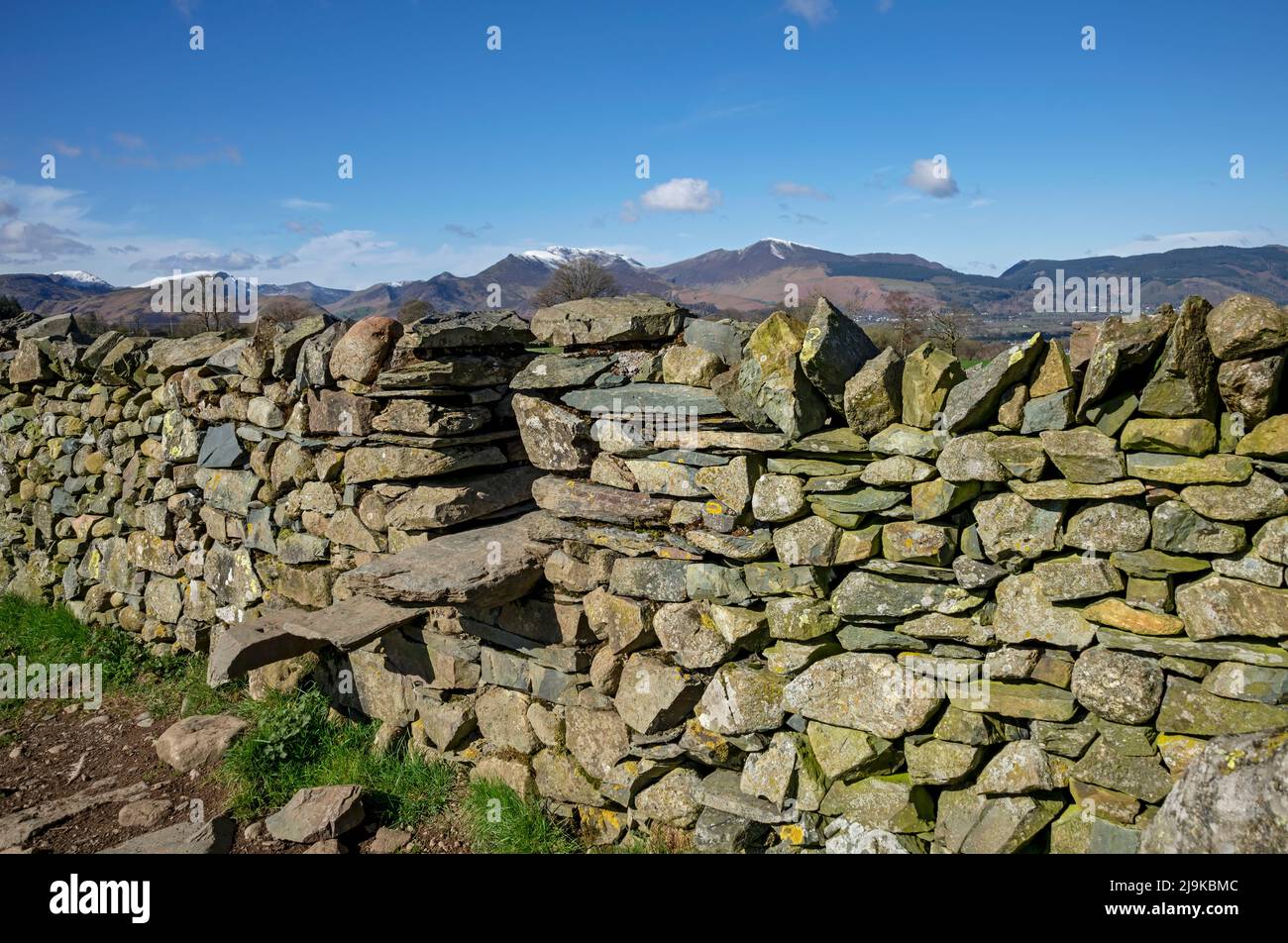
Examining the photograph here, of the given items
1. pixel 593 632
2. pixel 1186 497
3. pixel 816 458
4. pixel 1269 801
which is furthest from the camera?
pixel 593 632

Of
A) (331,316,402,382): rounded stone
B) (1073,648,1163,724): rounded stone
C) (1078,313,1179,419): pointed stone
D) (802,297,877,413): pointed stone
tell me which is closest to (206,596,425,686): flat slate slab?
(331,316,402,382): rounded stone

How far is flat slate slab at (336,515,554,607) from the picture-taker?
5.42 meters

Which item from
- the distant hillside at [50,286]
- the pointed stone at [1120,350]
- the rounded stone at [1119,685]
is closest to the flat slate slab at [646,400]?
the pointed stone at [1120,350]

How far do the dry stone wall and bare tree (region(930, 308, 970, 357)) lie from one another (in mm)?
6848

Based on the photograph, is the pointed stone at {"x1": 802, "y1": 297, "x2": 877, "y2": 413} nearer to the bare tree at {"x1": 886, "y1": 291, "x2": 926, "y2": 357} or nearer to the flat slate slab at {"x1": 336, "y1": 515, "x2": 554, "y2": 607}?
the flat slate slab at {"x1": 336, "y1": 515, "x2": 554, "y2": 607}

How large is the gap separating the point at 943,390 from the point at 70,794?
775 centimetres

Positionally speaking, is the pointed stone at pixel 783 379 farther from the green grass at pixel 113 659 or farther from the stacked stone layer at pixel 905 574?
the green grass at pixel 113 659

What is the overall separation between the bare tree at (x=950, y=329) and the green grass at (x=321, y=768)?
27.8 ft

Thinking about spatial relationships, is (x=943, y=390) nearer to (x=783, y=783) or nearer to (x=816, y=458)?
(x=816, y=458)

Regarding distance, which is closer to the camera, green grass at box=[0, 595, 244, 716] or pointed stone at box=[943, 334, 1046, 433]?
pointed stone at box=[943, 334, 1046, 433]

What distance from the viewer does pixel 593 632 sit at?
564 cm

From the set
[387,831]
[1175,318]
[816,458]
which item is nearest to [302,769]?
[387,831]

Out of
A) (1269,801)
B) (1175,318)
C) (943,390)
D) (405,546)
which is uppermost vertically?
(1175,318)
